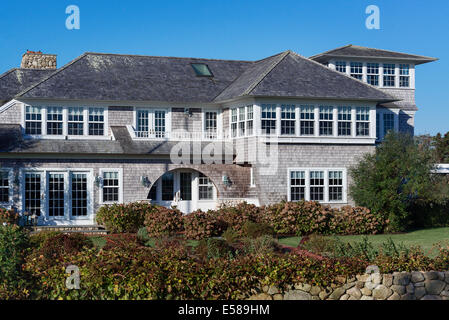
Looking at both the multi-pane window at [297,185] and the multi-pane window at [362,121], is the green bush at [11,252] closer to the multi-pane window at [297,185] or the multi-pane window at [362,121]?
the multi-pane window at [297,185]

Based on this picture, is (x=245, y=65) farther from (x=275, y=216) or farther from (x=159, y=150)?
(x=275, y=216)

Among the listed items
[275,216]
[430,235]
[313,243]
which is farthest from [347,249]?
[430,235]

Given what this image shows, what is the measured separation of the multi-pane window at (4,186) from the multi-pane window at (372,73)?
67.6ft

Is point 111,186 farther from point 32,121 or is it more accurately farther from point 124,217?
point 32,121

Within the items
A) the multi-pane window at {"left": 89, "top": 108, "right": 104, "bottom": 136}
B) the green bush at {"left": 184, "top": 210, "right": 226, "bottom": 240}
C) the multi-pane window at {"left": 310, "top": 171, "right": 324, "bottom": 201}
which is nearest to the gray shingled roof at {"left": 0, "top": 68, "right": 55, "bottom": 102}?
the multi-pane window at {"left": 89, "top": 108, "right": 104, "bottom": 136}

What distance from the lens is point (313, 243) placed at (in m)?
17.9

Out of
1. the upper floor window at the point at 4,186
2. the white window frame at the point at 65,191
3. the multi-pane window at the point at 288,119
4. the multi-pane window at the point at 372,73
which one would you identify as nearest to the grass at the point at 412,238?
the multi-pane window at the point at 288,119

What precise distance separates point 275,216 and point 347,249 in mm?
9721

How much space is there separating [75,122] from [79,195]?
3804 mm

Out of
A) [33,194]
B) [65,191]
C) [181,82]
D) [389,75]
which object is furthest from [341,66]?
[33,194]

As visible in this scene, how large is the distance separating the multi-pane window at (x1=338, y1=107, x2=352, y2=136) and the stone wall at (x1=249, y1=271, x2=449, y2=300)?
16230mm

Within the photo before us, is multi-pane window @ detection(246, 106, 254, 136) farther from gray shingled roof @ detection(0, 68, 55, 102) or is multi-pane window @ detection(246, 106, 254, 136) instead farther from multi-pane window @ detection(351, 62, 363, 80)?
gray shingled roof @ detection(0, 68, 55, 102)

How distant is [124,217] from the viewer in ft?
86.8

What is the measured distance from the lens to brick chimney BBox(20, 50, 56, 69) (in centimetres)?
3738
